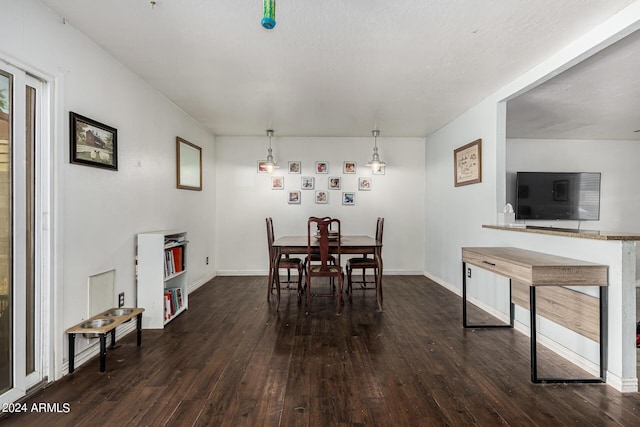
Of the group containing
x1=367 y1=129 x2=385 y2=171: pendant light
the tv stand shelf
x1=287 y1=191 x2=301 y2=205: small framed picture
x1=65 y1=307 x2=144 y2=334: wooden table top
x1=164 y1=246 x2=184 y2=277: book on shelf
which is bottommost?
x1=65 y1=307 x2=144 y2=334: wooden table top

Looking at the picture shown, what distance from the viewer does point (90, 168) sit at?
2.50m

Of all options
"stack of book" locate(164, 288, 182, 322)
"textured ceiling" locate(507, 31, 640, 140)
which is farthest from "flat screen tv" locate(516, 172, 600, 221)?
"stack of book" locate(164, 288, 182, 322)

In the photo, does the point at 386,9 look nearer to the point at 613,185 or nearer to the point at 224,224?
the point at 224,224

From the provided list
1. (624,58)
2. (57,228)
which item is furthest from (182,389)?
(624,58)

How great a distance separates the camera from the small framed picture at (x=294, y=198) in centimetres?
564

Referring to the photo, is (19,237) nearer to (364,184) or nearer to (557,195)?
(364,184)

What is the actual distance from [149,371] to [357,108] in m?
3.47

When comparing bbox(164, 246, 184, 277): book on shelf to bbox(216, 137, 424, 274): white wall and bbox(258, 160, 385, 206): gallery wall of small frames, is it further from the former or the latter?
bbox(258, 160, 385, 206): gallery wall of small frames

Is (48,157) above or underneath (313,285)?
above

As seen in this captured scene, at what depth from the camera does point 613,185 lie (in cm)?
571

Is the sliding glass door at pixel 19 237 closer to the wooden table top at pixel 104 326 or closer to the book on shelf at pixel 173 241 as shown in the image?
the wooden table top at pixel 104 326

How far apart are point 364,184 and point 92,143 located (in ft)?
13.4

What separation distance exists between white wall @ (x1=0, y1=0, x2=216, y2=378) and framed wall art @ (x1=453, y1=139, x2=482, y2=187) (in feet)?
12.0

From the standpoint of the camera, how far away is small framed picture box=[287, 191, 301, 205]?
5641mm
